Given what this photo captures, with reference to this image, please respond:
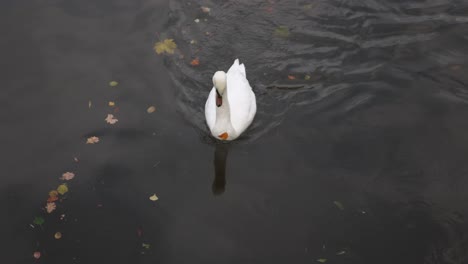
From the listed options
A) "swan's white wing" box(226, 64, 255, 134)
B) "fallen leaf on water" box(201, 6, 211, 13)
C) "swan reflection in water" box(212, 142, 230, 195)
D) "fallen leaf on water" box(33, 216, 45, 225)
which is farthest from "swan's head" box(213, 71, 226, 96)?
"fallen leaf on water" box(201, 6, 211, 13)

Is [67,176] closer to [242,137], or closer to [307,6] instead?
[242,137]

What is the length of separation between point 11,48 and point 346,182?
6920 millimetres

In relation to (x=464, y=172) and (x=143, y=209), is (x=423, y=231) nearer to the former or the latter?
(x=464, y=172)

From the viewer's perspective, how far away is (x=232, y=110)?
26.5 feet

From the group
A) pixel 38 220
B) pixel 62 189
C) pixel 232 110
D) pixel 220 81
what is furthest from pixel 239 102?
pixel 38 220

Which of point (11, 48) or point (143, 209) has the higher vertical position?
point (11, 48)

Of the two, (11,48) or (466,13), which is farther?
(466,13)

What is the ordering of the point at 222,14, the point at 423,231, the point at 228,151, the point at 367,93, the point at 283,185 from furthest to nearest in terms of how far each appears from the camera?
the point at 222,14, the point at 367,93, the point at 228,151, the point at 283,185, the point at 423,231

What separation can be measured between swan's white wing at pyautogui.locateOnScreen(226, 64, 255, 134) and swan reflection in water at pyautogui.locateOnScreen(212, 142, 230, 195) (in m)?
0.43

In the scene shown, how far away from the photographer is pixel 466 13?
35.1 ft

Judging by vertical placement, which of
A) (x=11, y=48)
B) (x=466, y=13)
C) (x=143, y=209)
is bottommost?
(x=143, y=209)

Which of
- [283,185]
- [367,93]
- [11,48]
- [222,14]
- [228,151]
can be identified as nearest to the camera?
[283,185]

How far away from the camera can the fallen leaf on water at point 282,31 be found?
33.4 ft

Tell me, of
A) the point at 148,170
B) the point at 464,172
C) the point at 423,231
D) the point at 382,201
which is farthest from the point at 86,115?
the point at 464,172
